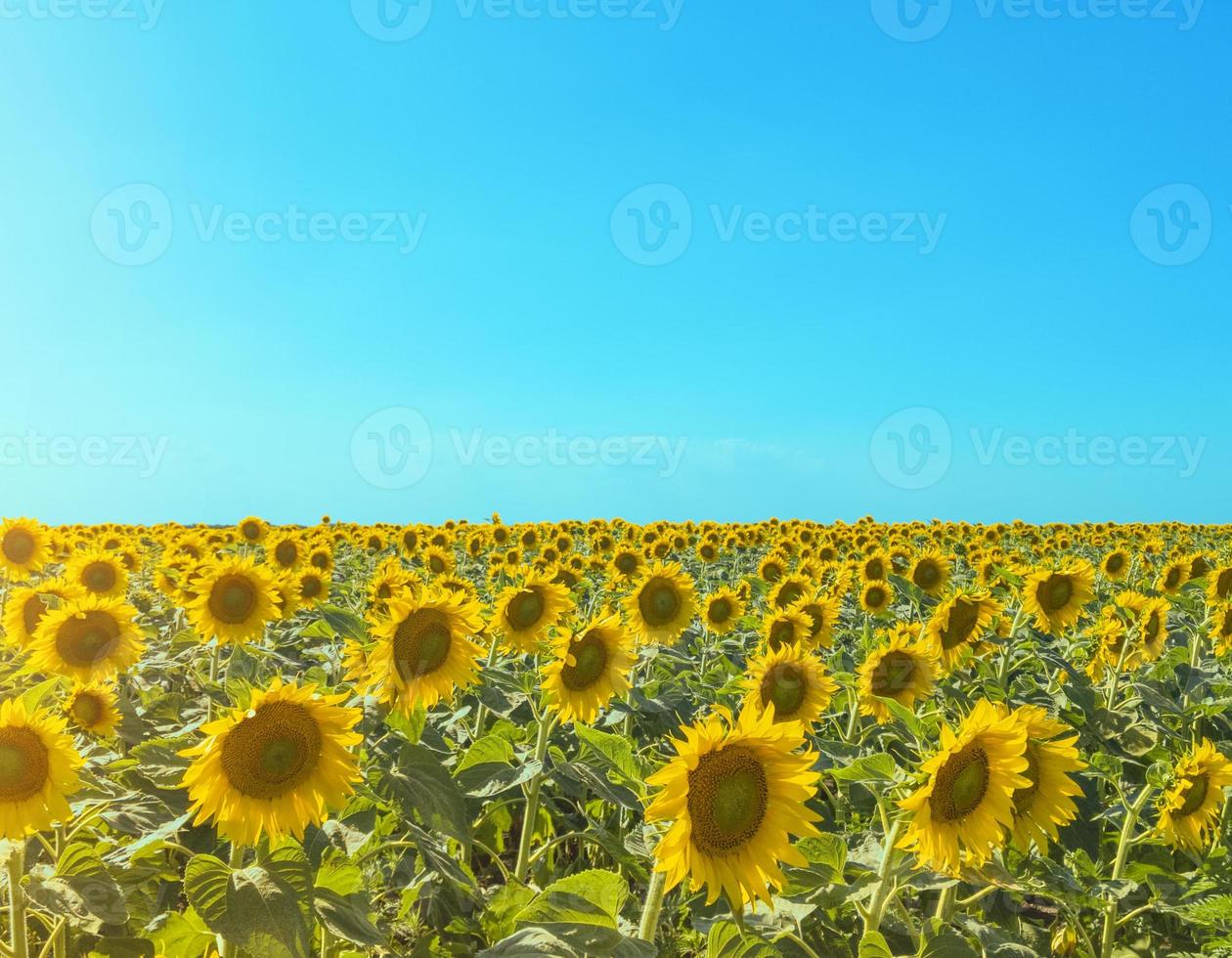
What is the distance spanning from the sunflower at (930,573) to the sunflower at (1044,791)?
7.13 m

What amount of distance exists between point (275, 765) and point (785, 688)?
278 cm

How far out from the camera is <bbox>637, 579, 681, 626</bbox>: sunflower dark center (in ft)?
24.2

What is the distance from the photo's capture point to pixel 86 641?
631cm

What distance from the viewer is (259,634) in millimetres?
6598

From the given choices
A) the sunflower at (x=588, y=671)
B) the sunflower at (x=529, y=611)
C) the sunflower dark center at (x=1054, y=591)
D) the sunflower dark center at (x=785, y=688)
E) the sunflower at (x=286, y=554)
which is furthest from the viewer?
the sunflower at (x=286, y=554)

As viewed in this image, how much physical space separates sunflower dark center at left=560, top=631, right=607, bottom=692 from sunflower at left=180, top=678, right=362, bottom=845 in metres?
1.65

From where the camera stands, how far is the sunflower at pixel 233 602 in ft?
20.7

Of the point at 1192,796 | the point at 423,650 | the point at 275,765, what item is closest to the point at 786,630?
the point at 1192,796

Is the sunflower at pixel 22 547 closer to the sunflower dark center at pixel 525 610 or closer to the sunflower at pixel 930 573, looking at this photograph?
the sunflower dark center at pixel 525 610

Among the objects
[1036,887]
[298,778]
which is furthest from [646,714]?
[298,778]

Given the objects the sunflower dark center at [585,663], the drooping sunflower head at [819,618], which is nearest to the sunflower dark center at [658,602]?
the drooping sunflower head at [819,618]

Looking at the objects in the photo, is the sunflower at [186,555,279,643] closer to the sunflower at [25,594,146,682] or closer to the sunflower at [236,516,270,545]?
the sunflower at [25,594,146,682]

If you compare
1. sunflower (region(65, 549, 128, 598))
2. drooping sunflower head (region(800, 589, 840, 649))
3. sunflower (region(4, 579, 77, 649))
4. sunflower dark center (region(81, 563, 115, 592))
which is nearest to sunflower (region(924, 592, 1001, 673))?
drooping sunflower head (region(800, 589, 840, 649))

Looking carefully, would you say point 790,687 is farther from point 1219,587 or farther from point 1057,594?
point 1219,587
